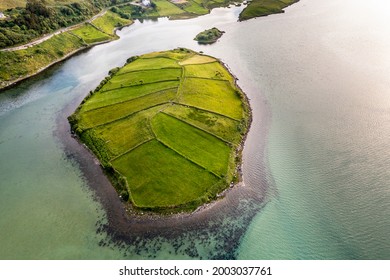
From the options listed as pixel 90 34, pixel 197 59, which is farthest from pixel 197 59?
pixel 90 34

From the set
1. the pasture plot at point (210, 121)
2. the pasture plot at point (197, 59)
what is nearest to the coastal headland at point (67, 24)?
the pasture plot at point (197, 59)

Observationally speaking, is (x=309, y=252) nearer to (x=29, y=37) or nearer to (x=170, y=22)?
(x=29, y=37)

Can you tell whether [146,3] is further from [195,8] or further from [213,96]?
[213,96]

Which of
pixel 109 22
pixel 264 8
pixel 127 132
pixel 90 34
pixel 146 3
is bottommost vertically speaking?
pixel 127 132

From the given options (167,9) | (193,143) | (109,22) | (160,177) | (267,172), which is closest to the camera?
(160,177)

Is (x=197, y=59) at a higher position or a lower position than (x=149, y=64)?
lower

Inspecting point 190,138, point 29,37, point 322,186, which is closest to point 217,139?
point 190,138

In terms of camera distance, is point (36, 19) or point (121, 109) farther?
point (36, 19)
